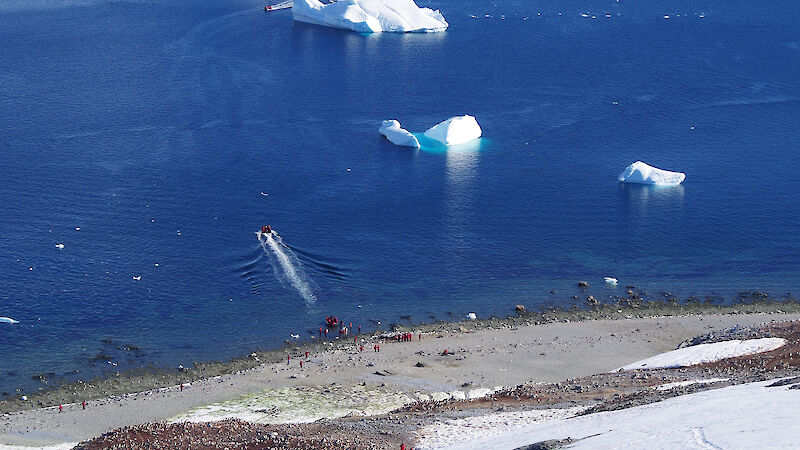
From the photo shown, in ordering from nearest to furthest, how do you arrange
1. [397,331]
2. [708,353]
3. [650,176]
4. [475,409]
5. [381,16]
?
[475,409] < [708,353] < [397,331] < [650,176] < [381,16]

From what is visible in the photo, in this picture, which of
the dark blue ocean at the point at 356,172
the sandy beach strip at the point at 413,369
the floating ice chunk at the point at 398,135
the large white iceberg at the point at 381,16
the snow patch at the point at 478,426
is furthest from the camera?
the large white iceberg at the point at 381,16

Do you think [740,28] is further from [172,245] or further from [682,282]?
[172,245]

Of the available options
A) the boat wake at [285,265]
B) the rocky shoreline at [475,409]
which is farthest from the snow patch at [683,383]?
the boat wake at [285,265]

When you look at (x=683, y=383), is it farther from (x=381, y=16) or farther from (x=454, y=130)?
(x=381, y=16)

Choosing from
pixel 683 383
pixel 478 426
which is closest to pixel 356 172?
pixel 683 383

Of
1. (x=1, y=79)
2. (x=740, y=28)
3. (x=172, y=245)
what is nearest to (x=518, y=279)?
(x=172, y=245)

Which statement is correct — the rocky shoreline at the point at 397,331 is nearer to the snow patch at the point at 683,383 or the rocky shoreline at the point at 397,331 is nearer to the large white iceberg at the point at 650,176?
the snow patch at the point at 683,383
